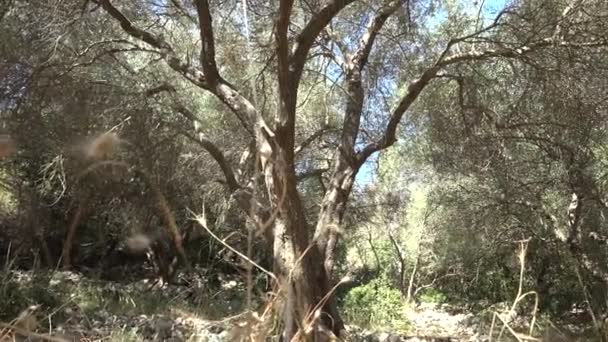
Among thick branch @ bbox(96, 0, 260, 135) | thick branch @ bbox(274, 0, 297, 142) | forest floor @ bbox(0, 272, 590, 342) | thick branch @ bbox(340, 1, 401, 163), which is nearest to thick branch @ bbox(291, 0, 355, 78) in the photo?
thick branch @ bbox(274, 0, 297, 142)

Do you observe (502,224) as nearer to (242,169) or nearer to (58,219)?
(242,169)

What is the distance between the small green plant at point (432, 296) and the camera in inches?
632

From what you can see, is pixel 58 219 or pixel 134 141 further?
pixel 58 219

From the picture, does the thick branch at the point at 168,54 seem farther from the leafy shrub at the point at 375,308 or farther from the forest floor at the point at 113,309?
the leafy shrub at the point at 375,308

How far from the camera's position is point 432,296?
1639 cm

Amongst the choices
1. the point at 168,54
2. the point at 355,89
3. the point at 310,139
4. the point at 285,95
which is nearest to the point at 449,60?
the point at 355,89

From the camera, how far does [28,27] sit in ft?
22.3

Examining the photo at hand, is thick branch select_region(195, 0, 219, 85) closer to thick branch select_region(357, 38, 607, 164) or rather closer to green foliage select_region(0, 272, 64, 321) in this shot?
thick branch select_region(357, 38, 607, 164)

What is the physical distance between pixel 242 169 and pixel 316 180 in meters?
3.20

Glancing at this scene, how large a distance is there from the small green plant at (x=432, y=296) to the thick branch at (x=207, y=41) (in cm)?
1101

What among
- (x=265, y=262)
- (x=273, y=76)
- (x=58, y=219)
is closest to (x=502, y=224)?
(x=265, y=262)

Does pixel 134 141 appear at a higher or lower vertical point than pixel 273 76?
lower

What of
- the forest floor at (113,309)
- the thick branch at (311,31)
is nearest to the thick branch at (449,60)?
the thick branch at (311,31)

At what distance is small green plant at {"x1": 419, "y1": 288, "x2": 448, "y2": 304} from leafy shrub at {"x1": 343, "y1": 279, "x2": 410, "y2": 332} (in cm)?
268
